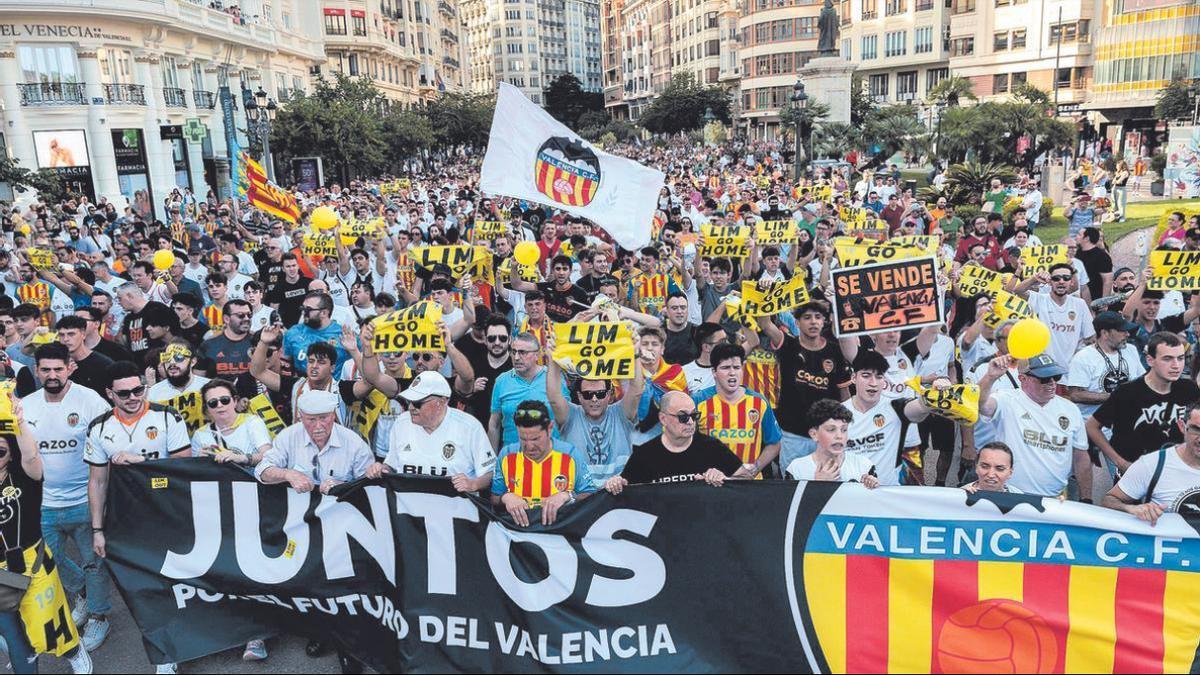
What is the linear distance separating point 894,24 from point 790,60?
32.5 ft

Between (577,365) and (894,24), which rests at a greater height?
(894,24)

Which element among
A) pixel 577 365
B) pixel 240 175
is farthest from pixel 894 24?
pixel 577 365

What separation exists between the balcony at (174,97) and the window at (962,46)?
59.1m

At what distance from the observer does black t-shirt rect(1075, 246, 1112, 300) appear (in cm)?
1041

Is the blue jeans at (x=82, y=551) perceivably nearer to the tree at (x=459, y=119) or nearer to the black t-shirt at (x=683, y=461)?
the black t-shirt at (x=683, y=461)

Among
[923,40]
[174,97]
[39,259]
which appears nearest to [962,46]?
[923,40]

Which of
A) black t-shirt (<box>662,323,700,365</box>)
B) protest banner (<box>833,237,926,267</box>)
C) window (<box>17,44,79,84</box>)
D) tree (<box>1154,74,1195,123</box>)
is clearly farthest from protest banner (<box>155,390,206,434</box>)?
tree (<box>1154,74,1195,123</box>)

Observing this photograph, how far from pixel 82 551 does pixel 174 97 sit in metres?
38.6

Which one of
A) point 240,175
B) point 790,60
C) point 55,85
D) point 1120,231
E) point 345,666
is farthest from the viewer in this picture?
point 790,60

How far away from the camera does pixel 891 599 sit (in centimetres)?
445

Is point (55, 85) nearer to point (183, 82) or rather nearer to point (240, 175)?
point (183, 82)

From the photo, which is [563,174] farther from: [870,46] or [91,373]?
[870,46]

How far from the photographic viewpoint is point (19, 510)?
193 inches

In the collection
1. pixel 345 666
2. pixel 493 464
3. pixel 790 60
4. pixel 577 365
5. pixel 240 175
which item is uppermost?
pixel 790 60
